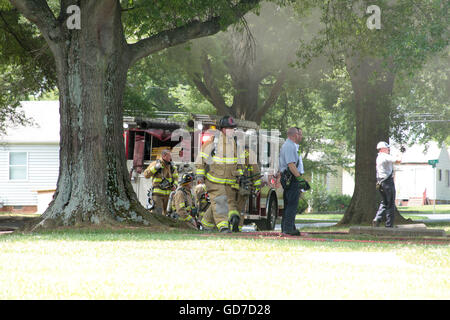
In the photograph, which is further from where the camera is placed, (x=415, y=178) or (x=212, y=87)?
(x=415, y=178)

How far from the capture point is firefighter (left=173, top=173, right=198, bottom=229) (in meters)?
18.3

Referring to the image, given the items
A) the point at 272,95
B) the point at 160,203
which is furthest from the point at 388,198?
the point at 272,95

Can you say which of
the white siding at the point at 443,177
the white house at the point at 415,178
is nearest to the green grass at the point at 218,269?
the white house at the point at 415,178

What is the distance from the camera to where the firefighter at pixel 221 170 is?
47.4ft

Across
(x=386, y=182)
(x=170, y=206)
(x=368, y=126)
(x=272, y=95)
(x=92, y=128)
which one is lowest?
(x=170, y=206)

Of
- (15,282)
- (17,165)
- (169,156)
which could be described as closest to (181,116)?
(17,165)

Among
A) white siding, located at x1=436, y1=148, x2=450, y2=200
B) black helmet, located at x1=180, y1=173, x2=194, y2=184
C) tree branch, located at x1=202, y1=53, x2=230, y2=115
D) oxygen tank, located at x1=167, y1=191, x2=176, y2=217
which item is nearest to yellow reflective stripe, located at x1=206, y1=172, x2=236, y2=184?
black helmet, located at x1=180, y1=173, x2=194, y2=184

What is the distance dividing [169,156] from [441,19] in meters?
→ 6.61

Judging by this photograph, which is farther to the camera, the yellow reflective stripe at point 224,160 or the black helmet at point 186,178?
the black helmet at point 186,178

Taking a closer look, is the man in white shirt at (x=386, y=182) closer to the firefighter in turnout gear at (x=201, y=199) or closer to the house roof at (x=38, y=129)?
the firefighter in turnout gear at (x=201, y=199)

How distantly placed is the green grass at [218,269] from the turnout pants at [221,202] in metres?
2.34

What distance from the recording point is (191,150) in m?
20.0

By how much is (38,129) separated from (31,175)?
225 centimetres

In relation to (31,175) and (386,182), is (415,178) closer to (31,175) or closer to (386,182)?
(31,175)
